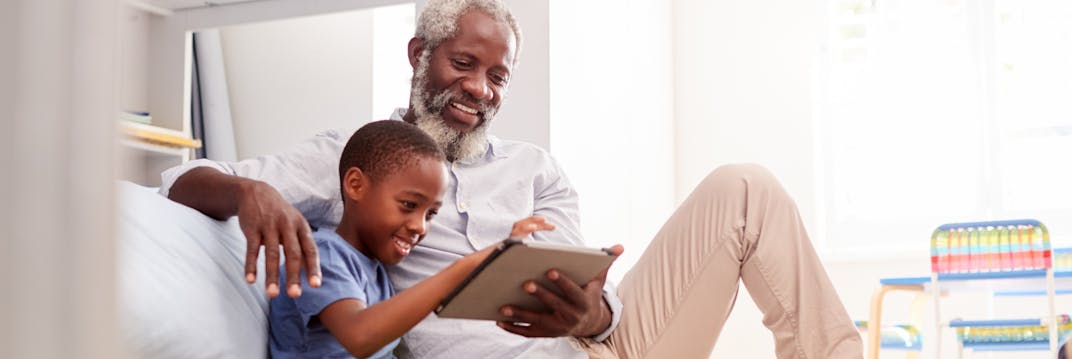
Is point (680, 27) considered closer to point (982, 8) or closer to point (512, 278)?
point (982, 8)

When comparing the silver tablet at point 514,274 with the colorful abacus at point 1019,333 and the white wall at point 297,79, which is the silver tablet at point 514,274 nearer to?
the colorful abacus at point 1019,333

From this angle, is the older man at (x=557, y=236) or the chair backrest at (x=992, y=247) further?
the chair backrest at (x=992, y=247)

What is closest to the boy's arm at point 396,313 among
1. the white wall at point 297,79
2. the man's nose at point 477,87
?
the man's nose at point 477,87

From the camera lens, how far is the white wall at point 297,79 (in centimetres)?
446

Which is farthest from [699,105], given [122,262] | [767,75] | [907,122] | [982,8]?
[122,262]

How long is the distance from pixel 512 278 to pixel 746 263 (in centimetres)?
56

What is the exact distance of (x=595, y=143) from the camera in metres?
4.34

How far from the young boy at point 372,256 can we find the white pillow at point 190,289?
0.07m

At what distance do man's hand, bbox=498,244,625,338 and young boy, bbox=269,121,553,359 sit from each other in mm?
77

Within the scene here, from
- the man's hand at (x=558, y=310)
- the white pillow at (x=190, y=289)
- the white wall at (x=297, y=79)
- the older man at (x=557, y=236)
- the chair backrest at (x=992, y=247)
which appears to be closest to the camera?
the white pillow at (x=190, y=289)

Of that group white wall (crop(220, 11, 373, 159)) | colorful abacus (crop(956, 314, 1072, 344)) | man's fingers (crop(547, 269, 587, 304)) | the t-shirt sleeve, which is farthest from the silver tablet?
white wall (crop(220, 11, 373, 159))

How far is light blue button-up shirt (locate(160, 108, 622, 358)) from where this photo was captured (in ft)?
5.60

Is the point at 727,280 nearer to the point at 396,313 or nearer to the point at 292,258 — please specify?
the point at 396,313

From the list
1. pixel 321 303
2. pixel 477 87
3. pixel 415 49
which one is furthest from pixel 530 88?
pixel 321 303
